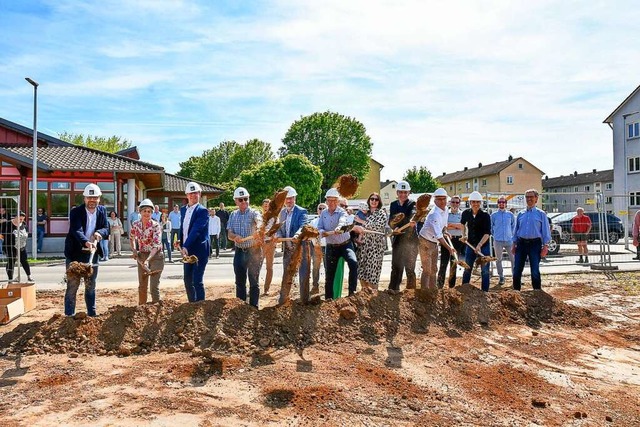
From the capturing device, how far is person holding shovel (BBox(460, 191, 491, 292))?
8.71 meters

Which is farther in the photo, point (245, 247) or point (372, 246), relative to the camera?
point (372, 246)

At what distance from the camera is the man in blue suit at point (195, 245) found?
22.1ft

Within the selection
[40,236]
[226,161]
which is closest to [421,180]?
[226,161]

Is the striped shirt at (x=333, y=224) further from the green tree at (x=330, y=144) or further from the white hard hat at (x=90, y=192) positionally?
the green tree at (x=330, y=144)

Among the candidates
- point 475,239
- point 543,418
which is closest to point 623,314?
point 475,239

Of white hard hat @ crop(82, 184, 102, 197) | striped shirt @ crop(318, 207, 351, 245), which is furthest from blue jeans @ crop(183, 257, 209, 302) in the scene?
striped shirt @ crop(318, 207, 351, 245)

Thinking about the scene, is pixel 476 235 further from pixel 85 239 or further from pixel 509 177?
pixel 509 177

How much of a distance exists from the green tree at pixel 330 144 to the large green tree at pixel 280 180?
8.73m

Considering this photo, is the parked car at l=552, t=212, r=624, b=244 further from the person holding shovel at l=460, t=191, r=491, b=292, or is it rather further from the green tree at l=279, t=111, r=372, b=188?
the green tree at l=279, t=111, r=372, b=188

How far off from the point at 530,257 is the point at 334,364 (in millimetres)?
4872

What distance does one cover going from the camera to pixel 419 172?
232 ft

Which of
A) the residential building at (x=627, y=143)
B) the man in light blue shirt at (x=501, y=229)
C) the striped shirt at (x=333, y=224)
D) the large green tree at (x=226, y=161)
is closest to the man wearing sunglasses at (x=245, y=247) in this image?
the striped shirt at (x=333, y=224)

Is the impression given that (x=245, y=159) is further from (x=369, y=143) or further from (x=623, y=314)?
(x=623, y=314)

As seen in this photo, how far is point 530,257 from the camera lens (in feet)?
28.6
